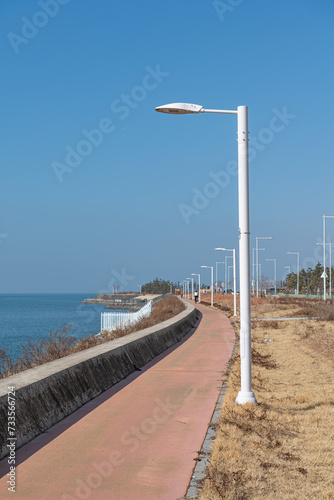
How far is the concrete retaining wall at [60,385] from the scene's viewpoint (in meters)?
7.05

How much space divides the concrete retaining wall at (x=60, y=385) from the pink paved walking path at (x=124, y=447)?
168mm

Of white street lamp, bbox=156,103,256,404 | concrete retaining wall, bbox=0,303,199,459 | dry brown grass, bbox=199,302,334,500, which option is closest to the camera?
dry brown grass, bbox=199,302,334,500

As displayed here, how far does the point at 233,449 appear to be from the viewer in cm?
648

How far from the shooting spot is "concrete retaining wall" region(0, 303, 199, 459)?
7.05 metres

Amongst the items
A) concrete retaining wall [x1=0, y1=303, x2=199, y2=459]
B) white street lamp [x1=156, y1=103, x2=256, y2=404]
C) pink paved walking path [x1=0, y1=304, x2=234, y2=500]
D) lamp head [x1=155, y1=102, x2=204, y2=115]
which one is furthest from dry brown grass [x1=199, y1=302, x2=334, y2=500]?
lamp head [x1=155, y1=102, x2=204, y2=115]

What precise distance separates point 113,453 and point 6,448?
1.21m

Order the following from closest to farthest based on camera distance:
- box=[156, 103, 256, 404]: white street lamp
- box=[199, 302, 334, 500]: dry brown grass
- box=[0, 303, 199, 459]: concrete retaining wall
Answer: box=[199, 302, 334, 500]: dry brown grass < box=[0, 303, 199, 459]: concrete retaining wall < box=[156, 103, 256, 404]: white street lamp

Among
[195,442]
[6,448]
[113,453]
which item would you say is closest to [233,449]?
[195,442]

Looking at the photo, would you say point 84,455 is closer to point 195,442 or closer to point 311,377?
point 195,442

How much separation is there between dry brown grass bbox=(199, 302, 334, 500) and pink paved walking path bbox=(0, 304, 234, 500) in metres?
0.37

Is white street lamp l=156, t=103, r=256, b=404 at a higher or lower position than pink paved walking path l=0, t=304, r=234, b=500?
higher

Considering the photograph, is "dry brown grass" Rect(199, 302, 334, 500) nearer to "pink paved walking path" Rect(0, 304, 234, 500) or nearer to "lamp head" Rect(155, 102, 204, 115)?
"pink paved walking path" Rect(0, 304, 234, 500)

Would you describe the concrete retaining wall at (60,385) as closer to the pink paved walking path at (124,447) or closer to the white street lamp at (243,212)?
the pink paved walking path at (124,447)

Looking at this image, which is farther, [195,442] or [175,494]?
[195,442]
